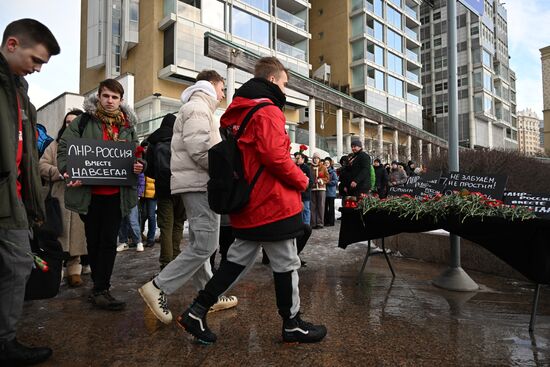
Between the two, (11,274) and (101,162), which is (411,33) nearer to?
(101,162)

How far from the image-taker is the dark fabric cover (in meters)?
3.21

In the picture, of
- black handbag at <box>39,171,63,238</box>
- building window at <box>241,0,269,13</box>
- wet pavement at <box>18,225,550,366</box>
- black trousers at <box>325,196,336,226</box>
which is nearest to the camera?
wet pavement at <box>18,225,550,366</box>

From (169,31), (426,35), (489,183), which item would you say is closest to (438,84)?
(426,35)

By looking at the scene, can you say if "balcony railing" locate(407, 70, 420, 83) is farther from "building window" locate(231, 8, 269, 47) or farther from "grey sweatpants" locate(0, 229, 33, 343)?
"grey sweatpants" locate(0, 229, 33, 343)

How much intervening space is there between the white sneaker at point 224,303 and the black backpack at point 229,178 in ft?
3.98

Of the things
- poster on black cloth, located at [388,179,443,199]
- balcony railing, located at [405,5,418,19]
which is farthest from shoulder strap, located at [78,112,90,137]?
balcony railing, located at [405,5,418,19]

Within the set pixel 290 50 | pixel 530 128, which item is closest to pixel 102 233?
pixel 290 50

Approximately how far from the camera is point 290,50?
29312 mm

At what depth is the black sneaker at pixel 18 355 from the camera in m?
2.38

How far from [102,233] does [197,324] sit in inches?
59.6

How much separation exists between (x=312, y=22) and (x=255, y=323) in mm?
43205

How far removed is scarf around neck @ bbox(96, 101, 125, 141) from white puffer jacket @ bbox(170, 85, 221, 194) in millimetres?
874

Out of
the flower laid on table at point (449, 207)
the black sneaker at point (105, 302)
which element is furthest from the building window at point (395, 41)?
the black sneaker at point (105, 302)

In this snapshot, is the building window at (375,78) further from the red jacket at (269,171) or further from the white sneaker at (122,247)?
the red jacket at (269,171)
